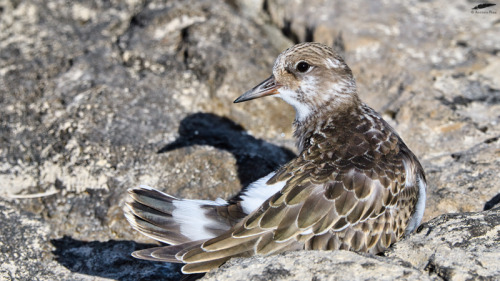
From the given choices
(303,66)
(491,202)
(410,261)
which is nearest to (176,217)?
(410,261)

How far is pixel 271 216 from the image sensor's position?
300 centimetres

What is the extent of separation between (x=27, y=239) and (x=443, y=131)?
2.86m

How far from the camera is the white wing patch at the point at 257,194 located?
3.13m

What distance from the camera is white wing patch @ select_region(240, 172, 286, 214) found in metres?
3.13

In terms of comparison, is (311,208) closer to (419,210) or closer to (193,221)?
(193,221)

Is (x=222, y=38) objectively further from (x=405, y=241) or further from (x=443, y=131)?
(x=405, y=241)

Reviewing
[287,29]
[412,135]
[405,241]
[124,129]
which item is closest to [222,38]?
[287,29]

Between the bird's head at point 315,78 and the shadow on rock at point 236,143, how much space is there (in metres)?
0.53

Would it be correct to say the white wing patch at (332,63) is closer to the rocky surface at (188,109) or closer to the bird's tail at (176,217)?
the rocky surface at (188,109)

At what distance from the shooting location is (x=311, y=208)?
3.00m

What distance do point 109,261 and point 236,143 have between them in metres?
1.29

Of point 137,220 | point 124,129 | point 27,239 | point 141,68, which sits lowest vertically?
point 27,239

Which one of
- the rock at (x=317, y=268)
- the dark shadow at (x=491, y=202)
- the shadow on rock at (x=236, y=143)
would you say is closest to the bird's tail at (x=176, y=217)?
the rock at (x=317, y=268)

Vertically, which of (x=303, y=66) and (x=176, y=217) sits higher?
(x=303, y=66)
